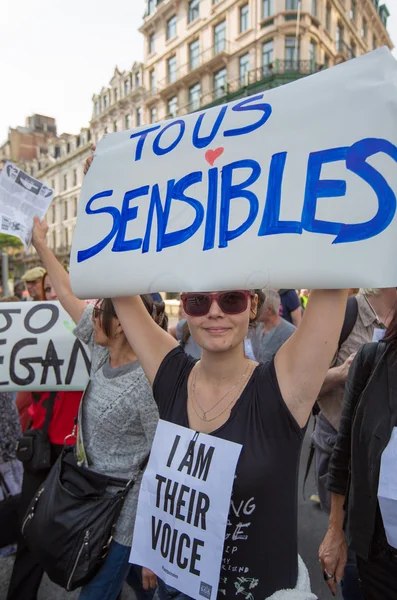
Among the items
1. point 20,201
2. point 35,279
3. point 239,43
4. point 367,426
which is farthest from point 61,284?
point 239,43

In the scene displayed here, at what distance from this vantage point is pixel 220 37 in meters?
23.0

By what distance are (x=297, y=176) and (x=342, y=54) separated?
86.7 ft

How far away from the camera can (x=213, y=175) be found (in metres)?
1.20

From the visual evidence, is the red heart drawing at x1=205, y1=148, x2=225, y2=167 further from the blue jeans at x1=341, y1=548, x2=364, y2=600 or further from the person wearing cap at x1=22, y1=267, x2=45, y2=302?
the person wearing cap at x1=22, y1=267, x2=45, y2=302

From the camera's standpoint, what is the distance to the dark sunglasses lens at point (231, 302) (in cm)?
125

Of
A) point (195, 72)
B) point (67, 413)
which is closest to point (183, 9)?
point (195, 72)

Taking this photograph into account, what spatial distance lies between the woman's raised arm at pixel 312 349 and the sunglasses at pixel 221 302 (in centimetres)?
20

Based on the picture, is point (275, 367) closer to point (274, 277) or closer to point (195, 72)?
point (274, 277)

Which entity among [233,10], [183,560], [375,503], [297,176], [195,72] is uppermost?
[233,10]

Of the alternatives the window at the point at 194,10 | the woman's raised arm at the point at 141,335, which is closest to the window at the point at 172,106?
the window at the point at 194,10

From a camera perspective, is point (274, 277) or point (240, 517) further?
point (240, 517)

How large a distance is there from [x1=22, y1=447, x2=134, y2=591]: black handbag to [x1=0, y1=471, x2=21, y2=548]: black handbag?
73 cm

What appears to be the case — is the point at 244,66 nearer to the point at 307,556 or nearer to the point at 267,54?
the point at 267,54

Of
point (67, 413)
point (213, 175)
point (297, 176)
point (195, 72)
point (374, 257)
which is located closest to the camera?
point (374, 257)
